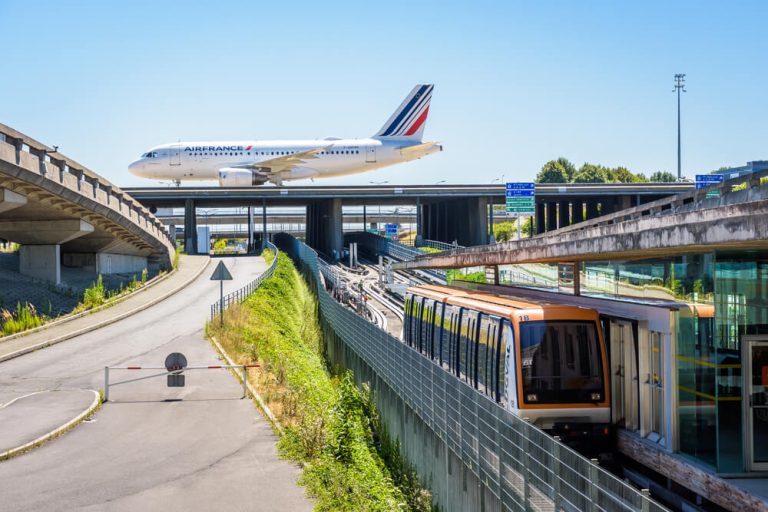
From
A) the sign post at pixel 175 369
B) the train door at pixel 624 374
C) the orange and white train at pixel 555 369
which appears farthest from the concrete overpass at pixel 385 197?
the train door at pixel 624 374

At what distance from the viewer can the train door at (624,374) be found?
12609mm

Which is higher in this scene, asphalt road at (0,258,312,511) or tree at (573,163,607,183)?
tree at (573,163,607,183)

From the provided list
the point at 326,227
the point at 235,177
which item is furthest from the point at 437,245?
the point at 235,177

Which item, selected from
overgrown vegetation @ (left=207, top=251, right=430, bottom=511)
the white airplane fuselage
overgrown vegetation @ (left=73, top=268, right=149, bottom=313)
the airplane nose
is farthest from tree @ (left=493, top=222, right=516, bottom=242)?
overgrown vegetation @ (left=207, top=251, right=430, bottom=511)

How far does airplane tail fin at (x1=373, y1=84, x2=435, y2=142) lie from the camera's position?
78188 mm

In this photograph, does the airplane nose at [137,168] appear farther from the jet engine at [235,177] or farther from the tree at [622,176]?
the tree at [622,176]

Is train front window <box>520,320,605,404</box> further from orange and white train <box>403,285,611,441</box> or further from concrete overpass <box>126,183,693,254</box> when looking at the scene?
concrete overpass <box>126,183,693,254</box>

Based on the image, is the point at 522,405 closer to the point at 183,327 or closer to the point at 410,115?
the point at 183,327

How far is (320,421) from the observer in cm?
1540

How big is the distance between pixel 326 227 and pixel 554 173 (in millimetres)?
65835

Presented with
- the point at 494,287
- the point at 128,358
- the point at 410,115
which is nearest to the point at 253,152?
the point at 410,115

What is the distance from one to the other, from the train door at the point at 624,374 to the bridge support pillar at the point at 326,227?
56.5 metres

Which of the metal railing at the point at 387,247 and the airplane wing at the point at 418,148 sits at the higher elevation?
the airplane wing at the point at 418,148

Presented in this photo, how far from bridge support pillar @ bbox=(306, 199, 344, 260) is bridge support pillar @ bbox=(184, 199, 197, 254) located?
10.7 m
